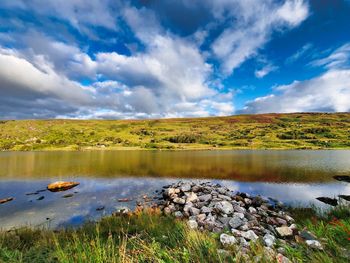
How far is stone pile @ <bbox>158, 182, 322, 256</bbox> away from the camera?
23.9ft

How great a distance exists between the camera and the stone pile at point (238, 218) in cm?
728

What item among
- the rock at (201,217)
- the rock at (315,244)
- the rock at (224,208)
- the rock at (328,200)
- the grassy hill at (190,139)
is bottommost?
the rock at (328,200)

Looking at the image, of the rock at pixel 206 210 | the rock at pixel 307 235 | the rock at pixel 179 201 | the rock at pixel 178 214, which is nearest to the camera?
the rock at pixel 307 235

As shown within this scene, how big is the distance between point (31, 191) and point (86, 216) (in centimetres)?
Answer: 1159

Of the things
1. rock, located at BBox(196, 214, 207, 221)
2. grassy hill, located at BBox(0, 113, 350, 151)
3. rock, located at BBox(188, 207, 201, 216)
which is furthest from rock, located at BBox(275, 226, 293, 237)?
grassy hill, located at BBox(0, 113, 350, 151)

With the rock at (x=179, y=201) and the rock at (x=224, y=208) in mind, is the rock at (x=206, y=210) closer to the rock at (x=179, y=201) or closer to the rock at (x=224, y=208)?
the rock at (x=224, y=208)

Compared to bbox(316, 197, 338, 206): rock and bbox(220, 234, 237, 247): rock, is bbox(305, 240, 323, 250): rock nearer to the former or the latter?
bbox(220, 234, 237, 247): rock

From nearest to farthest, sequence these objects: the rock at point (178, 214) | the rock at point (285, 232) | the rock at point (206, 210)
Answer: the rock at point (285, 232), the rock at point (206, 210), the rock at point (178, 214)

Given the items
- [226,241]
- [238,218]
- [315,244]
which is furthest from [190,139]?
[315,244]

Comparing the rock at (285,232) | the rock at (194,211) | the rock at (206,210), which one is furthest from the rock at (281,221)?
the rock at (194,211)

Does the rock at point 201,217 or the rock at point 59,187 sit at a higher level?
the rock at point 201,217

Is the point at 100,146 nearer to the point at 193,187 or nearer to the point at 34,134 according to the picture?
the point at 34,134

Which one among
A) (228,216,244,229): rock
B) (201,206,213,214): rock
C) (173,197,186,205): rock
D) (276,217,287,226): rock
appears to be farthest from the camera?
(173,197,186,205): rock

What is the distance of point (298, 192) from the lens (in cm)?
1955
